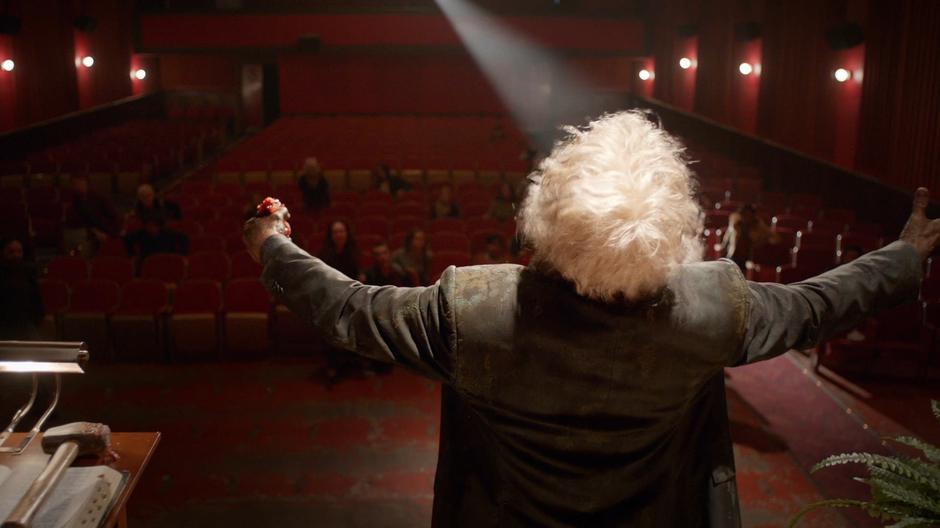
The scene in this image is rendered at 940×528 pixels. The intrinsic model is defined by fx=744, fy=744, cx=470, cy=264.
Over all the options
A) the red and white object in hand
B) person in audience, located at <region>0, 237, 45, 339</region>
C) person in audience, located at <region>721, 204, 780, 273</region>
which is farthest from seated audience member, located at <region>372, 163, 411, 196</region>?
the red and white object in hand

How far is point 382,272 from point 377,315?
15.1 feet

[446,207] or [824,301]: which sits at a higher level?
[824,301]

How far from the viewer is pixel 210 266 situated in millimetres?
6582

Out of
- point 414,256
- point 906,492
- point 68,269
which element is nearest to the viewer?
point 906,492

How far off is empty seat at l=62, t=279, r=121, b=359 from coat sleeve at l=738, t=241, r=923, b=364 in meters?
5.54

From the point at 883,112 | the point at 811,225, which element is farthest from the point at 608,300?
the point at 883,112

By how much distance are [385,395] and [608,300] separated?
165 inches

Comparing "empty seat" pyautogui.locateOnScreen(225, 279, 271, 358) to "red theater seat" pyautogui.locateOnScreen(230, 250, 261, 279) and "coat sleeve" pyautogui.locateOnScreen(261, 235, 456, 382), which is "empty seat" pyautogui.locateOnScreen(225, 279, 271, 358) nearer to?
"red theater seat" pyautogui.locateOnScreen(230, 250, 261, 279)

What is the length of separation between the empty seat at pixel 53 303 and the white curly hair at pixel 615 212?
18.3ft

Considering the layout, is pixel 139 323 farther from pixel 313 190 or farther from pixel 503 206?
pixel 503 206

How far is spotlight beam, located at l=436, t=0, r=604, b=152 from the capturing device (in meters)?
18.5

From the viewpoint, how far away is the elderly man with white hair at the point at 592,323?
1120 mm

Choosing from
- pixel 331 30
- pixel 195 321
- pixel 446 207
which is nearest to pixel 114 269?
pixel 195 321

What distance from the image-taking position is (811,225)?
8289 mm
